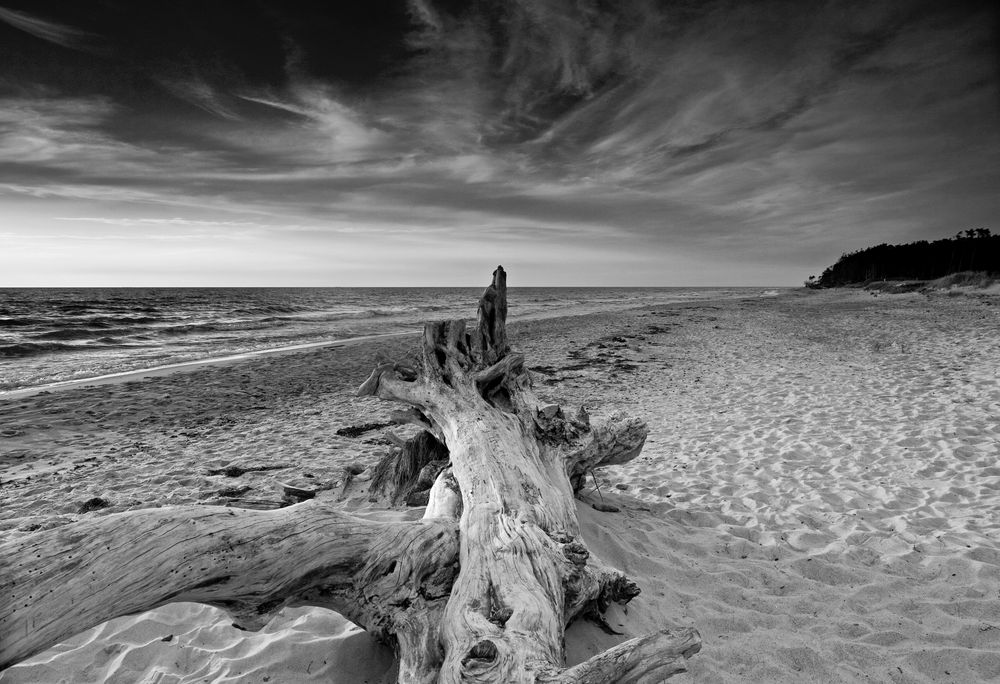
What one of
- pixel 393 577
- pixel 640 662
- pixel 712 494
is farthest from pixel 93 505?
pixel 712 494

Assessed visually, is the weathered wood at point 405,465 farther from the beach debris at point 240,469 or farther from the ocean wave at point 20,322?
the ocean wave at point 20,322

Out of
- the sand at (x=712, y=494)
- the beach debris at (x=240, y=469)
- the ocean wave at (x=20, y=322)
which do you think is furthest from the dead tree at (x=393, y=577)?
the ocean wave at (x=20, y=322)

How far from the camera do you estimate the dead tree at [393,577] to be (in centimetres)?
219

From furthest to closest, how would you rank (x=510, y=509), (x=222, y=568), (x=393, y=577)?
(x=510, y=509)
(x=393, y=577)
(x=222, y=568)

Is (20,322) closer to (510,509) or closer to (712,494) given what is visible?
(510,509)

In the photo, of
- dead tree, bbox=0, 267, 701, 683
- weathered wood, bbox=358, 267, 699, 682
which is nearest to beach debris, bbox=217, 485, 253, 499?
weathered wood, bbox=358, 267, 699, 682

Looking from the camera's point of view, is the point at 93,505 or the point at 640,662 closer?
the point at 640,662

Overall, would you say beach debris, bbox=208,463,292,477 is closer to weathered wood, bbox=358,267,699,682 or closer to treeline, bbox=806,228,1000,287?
weathered wood, bbox=358,267,699,682

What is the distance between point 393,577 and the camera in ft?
9.54

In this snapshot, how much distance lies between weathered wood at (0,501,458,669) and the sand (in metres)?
0.57

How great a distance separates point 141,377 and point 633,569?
46.3ft

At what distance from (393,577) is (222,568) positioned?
2.86 ft

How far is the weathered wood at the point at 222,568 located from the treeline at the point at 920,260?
5963 cm

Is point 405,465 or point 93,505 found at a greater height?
point 405,465
